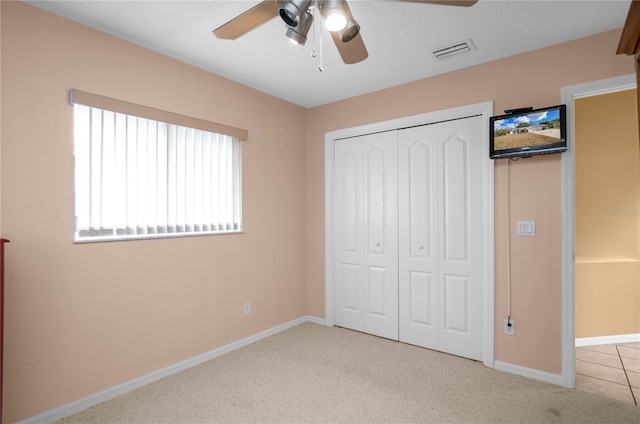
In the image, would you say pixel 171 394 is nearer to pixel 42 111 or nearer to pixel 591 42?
pixel 42 111

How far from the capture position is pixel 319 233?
3926mm

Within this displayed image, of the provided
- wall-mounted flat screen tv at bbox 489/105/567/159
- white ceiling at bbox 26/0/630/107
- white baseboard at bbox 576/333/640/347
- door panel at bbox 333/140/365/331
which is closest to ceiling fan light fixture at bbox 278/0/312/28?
white ceiling at bbox 26/0/630/107

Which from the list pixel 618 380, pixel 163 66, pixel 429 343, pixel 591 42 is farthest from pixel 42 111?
pixel 618 380

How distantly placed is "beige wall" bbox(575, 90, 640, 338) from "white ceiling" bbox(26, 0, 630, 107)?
1.59 metres

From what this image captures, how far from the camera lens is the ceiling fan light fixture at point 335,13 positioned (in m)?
1.48

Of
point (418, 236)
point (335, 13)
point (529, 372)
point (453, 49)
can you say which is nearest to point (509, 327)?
point (529, 372)

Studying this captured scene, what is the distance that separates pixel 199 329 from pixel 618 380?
3.39m

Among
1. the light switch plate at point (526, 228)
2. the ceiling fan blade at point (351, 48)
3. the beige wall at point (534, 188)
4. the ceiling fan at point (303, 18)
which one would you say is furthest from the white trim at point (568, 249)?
the ceiling fan blade at point (351, 48)

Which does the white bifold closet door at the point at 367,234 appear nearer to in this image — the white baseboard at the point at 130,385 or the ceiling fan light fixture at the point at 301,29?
the white baseboard at the point at 130,385

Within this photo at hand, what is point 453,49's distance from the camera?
8.39 ft

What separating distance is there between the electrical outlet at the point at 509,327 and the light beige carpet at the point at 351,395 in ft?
1.04

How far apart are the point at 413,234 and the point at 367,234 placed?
52 centimetres

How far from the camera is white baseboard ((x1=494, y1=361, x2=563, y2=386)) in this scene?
2.47 metres

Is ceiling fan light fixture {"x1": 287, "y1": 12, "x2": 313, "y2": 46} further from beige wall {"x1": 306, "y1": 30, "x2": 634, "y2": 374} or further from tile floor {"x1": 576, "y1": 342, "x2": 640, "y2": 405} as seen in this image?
tile floor {"x1": 576, "y1": 342, "x2": 640, "y2": 405}
